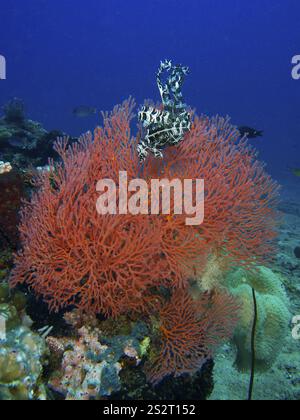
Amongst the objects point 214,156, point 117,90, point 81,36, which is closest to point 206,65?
point 117,90

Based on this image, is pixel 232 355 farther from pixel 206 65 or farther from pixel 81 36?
pixel 81 36

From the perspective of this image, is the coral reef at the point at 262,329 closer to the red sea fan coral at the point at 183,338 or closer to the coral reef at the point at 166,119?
the red sea fan coral at the point at 183,338

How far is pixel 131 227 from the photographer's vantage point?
3541 mm

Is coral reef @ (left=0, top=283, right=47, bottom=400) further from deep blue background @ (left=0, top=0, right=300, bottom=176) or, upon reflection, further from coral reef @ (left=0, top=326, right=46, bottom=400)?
deep blue background @ (left=0, top=0, right=300, bottom=176)

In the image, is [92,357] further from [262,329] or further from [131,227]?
[262,329]

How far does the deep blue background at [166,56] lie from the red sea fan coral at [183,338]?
8632 centimetres

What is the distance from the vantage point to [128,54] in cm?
13475

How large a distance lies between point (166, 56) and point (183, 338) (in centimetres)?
14167

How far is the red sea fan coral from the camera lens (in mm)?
3848

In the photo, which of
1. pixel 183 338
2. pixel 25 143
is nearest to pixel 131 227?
pixel 183 338

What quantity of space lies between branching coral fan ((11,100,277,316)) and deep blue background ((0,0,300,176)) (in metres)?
85.4

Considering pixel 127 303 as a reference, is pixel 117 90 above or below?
above

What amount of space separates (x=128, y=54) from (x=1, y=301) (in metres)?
148

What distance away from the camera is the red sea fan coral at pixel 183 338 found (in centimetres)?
385
